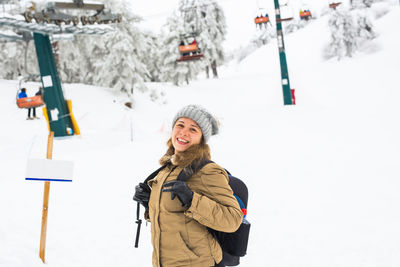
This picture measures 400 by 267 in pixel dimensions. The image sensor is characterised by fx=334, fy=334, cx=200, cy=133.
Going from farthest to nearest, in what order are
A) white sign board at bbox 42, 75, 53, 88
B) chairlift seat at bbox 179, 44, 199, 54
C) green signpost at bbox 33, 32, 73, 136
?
chairlift seat at bbox 179, 44, 199, 54, white sign board at bbox 42, 75, 53, 88, green signpost at bbox 33, 32, 73, 136

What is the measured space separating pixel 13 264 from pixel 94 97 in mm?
20234

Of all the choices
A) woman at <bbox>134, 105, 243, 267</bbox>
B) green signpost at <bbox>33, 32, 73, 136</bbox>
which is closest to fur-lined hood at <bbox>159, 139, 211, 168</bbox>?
woman at <bbox>134, 105, 243, 267</bbox>

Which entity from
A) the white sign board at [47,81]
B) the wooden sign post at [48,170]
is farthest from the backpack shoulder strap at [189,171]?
the white sign board at [47,81]

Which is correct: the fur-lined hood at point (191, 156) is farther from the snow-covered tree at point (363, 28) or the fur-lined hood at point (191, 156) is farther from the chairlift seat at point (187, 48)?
the snow-covered tree at point (363, 28)

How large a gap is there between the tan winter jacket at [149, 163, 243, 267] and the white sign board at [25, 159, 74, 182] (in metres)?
2.24

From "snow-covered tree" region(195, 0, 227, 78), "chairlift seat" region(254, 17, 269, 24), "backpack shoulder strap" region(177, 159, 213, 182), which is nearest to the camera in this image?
"backpack shoulder strap" region(177, 159, 213, 182)

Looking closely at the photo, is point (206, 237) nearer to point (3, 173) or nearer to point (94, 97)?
point (3, 173)

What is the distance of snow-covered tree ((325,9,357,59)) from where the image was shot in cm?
3412

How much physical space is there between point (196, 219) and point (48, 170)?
2.63 meters

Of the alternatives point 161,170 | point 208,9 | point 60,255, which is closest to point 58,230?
point 60,255

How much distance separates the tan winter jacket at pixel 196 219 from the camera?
1854 mm

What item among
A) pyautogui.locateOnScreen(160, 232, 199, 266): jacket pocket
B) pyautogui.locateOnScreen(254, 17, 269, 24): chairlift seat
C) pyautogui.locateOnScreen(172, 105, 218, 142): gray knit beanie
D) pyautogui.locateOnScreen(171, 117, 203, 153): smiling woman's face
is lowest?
pyautogui.locateOnScreen(160, 232, 199, 266): jacket pocket

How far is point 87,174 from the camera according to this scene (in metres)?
8.41

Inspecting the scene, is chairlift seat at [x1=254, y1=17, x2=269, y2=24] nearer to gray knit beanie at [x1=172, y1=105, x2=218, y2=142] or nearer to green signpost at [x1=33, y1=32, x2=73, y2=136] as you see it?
green signpost at [x1=33, y1=32, x2=73, y2=136]
